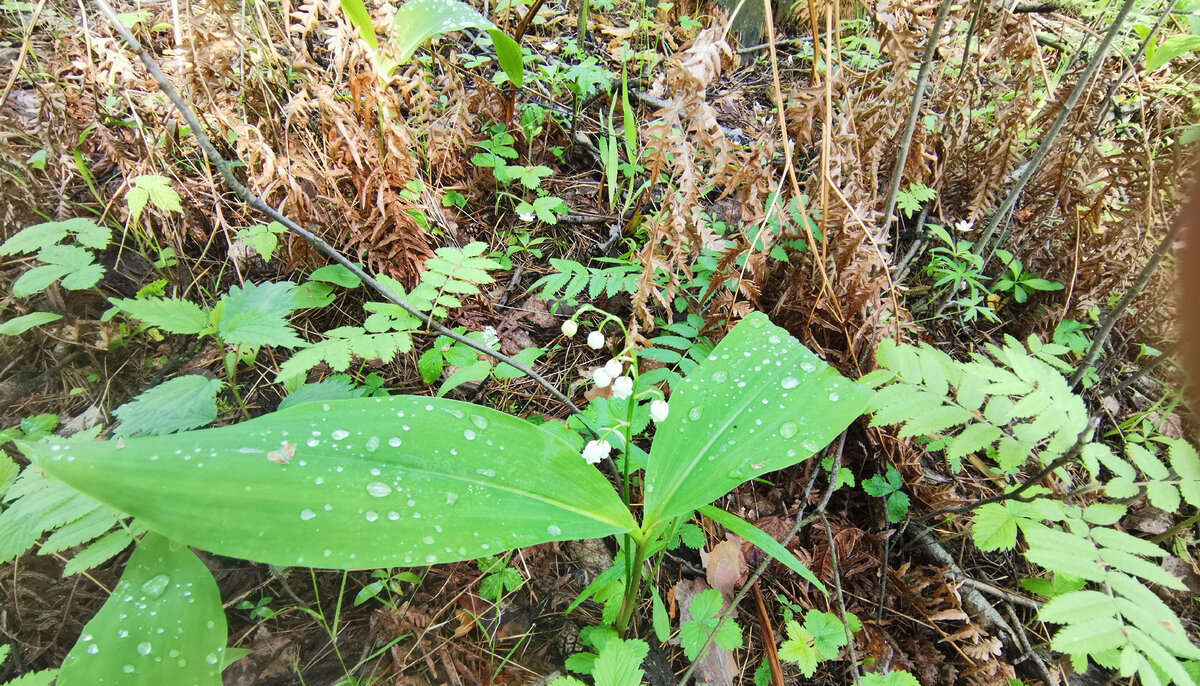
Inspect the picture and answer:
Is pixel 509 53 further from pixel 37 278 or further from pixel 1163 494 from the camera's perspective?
pixel 1163 494

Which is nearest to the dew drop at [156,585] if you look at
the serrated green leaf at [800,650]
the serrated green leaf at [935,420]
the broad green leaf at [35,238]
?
the broad green leaf at [35,238]

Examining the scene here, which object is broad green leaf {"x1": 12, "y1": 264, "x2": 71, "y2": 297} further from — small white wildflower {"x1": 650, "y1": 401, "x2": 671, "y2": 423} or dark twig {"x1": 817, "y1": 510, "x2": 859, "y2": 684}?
dark twig {"x1": 817, "y1": 510, "x2": 859, "y2": 684}

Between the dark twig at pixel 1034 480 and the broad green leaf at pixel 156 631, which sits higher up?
the dark twig at pixel 1034 480

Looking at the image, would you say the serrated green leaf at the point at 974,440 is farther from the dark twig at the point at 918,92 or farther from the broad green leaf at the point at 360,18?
the broad green leaf at the point at 360,18

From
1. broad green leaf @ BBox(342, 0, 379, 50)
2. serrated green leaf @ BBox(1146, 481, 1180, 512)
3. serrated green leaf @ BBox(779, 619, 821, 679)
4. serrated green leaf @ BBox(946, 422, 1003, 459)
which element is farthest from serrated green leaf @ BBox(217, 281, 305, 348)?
serrated green leaf @ BBox(1146, 481, 1180, 512)

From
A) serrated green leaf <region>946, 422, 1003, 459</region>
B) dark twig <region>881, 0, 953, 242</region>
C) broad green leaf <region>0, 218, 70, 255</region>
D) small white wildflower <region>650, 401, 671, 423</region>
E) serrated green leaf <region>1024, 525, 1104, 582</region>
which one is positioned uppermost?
dark twig <region>881, 0, 953, 242</region>

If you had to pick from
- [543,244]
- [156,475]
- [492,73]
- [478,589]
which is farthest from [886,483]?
[492,73]

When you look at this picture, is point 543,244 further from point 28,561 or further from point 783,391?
point 28,561
